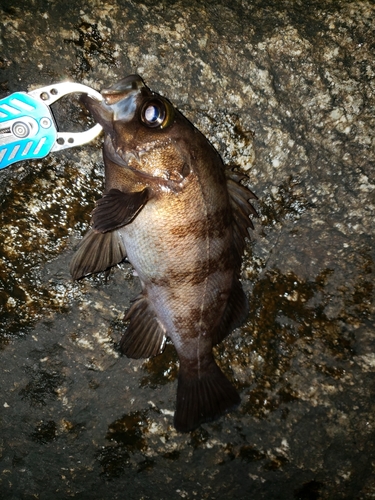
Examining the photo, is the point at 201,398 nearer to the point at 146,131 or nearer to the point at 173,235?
the point at 173,235

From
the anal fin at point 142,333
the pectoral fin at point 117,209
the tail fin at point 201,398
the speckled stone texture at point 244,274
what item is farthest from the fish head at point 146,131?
the tail fin at point 201,398

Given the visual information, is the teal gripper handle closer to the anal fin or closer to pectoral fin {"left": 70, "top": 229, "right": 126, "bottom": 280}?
pectoral fin {"left": 70, "top": 229, "right": 126, "bottom": 280}

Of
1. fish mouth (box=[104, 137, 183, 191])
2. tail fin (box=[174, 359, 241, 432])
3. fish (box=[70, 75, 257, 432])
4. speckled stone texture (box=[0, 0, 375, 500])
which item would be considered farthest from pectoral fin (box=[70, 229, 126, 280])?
tail fin (box=[174, 359, 241, 432])

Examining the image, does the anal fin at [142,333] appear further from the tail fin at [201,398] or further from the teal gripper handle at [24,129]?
the teal gripper handle at [24,129]

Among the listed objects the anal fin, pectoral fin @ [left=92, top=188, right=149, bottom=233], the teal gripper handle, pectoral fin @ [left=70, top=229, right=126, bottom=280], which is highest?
the teal gripper handle

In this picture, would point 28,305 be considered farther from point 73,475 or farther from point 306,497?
point 306,497

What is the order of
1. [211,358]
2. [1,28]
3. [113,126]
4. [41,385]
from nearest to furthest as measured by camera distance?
[113,126] < [1,28] < [211,358] < [41,385]

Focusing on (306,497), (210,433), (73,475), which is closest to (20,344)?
(73,475)
